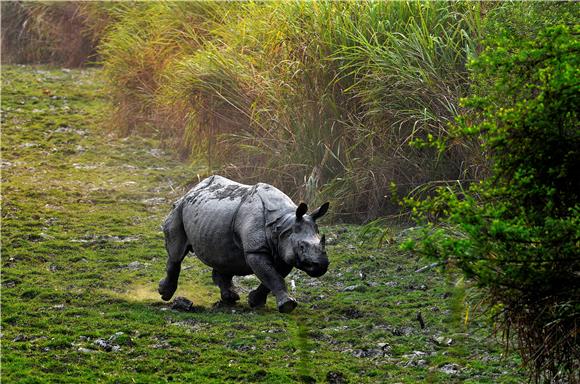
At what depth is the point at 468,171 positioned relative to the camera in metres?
9.95

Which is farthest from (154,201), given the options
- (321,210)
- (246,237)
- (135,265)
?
(321,210)

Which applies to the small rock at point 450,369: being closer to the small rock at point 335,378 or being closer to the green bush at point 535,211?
the small rock at point 335,378

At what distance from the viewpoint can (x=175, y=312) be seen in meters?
8.20

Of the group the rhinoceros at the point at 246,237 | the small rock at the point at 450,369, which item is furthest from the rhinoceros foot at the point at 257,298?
the small rock at the point at 450,369

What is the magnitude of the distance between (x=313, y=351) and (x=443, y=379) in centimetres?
99

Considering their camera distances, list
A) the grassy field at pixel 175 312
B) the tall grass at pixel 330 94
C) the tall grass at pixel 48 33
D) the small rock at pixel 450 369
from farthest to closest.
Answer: the tall grass at pixel 48 33, the tall grass at pixel 330 94, the grassy field at pixel 175 312, the small rock at pixel 450 369

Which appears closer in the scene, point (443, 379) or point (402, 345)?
point (443, 379)

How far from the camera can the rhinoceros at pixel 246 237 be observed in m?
7.71

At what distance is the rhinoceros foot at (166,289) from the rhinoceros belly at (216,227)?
0.35 metres

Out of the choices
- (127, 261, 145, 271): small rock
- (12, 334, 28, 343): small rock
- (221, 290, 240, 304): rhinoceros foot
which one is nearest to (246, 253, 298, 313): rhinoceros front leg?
(221, 290, 240, 304): rhinoceros foot

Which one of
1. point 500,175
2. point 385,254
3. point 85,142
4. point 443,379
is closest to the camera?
point 500,175

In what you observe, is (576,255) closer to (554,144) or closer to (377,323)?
(554,144)

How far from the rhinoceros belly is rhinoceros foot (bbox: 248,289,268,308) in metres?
0.20

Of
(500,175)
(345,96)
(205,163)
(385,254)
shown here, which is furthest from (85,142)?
(500,175)
